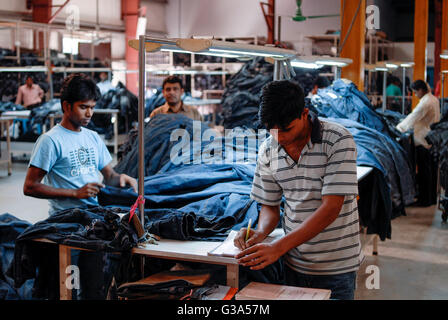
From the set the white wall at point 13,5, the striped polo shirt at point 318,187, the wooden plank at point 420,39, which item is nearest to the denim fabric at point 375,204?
the striped polo shirt at point 318,187

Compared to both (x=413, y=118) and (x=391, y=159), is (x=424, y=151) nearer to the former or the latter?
(x=413, y=118)

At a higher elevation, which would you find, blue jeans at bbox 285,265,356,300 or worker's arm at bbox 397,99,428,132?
worker's arm at bbox 397,99,428,132

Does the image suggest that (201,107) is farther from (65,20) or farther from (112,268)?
(112,268)

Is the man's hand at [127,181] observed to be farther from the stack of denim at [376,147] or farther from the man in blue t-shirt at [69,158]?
the stack of denim at [376,147]

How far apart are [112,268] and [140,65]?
2.89 feet

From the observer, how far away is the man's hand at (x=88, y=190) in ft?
8.48

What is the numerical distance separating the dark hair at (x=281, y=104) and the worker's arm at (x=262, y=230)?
445 mm

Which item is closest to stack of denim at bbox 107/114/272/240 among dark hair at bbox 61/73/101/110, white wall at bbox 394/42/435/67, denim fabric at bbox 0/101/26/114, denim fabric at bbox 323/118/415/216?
dark hair at bbox 61/73/101/110

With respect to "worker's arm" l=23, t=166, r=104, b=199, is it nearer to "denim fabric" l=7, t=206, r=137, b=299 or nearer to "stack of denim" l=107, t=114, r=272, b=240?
"denim fabric" l=7, t=206, r=137, b=299

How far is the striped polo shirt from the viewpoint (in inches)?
80.6

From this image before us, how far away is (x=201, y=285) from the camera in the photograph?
221 cm

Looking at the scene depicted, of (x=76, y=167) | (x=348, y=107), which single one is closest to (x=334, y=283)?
(x=76, y=167)

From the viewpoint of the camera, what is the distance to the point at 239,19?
1688 cm
